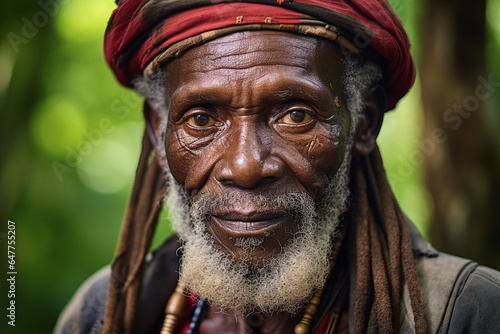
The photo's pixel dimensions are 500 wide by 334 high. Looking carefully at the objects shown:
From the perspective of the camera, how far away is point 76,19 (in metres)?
5.88

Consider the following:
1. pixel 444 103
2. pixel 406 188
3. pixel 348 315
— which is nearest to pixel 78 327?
pixel 348 315

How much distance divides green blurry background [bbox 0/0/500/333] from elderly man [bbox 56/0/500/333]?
2.48m

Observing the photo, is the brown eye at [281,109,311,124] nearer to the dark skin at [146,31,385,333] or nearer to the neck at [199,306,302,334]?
the dark skin at [146,31,385,333]

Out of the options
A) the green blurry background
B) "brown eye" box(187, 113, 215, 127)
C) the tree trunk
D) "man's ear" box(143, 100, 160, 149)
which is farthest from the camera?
the green blurry background

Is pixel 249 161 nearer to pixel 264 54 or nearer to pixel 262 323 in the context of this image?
pixel 264 54

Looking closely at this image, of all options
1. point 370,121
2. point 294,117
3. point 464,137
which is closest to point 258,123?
point 294,117

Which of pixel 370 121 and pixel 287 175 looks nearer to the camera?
pixel 287 175

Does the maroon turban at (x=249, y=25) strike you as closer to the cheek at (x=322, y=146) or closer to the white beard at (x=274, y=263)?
the cheek at (x=322, y=146)

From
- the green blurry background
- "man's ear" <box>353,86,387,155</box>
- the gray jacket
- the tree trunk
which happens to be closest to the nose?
"man's ear" <box>353,86,387,155</box>

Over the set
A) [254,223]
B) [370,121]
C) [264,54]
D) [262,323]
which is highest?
[264,54]

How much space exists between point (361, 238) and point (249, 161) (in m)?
0.71

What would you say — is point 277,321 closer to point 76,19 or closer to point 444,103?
point 444,103

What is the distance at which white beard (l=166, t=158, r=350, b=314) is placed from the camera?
78.3 inches

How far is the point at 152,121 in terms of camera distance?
256cm
